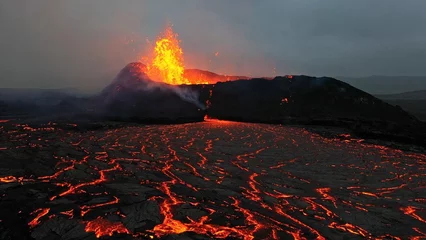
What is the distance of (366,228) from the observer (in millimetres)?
7641

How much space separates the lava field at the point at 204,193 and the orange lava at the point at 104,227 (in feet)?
0.07

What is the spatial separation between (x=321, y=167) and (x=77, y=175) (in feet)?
37.6

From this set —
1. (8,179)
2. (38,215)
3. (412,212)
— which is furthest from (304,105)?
(38,215)

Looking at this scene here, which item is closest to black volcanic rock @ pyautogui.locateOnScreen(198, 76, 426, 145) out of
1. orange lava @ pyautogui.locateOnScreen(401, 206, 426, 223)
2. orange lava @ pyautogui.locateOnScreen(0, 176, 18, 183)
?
orange lava @ pyautogui.locateOnScreen(401, 206, 426, 223)

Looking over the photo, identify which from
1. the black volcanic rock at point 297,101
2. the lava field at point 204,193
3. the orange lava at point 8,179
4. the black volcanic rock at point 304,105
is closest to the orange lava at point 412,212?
the lava field at point 204,193

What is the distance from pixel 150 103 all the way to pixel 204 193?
123 feet

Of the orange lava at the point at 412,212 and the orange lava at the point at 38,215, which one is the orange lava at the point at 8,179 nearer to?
the orange lava at the point at 38,215

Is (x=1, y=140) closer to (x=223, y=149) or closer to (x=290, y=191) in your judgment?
(x=223, y=149)

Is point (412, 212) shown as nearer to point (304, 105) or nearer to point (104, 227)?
point (104, 227)

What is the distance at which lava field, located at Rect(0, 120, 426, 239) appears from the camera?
23.5 feet

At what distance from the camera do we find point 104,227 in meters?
6.93

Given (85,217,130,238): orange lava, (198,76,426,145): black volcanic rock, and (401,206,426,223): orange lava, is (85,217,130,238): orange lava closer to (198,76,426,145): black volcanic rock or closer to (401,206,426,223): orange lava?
(401,206,426,223): orange lava

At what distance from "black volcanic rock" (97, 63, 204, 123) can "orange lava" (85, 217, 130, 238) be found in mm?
29586

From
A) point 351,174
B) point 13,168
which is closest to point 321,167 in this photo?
point 351,174
